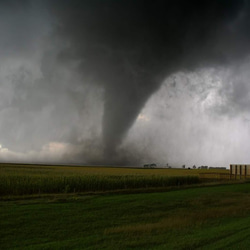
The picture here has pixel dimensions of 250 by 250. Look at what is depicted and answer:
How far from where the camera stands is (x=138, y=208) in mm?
20219

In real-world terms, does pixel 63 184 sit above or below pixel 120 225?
above

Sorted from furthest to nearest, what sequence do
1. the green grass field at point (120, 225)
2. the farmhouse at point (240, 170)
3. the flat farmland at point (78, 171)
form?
the farmhouse at point (240, 170) < the flat farmland at point (78, 171) < the green grass field at point (120, 225)

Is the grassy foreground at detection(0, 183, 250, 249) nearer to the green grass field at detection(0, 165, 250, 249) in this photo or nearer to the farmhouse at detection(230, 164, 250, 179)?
the green grass field at detection(0, 165, 250, 249)

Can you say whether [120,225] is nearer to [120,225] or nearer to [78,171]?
[120,225]

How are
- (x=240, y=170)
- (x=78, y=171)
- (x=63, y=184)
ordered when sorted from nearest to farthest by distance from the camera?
1. (x=63, y=184)
2. (x=78, y=171)
3. (x=240, y=170)

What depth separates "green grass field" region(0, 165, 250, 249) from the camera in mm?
11469

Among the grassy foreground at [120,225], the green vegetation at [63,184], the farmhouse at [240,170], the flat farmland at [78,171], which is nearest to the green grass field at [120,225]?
the grassy foreground at [120,225]

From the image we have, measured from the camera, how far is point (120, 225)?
15.1 metres

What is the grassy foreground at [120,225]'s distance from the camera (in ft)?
37.6

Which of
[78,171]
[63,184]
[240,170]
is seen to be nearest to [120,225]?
[63,184]

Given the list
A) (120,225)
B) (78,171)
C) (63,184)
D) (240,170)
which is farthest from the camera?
(240,170)

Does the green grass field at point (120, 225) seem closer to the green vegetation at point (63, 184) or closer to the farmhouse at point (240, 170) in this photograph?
the green vegetation at point (63, 184)

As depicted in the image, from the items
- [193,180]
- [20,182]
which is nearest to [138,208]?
[20,182]

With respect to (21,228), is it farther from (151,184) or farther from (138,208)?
(151,184)
